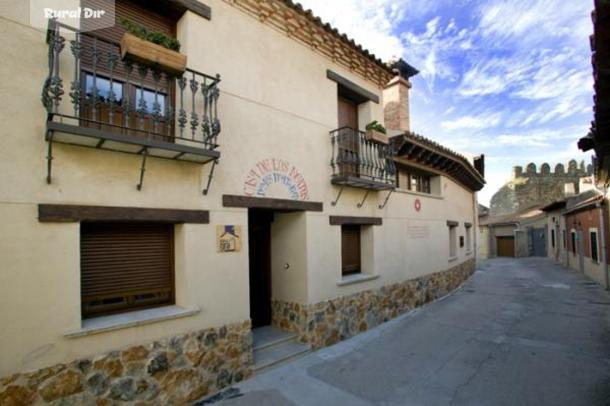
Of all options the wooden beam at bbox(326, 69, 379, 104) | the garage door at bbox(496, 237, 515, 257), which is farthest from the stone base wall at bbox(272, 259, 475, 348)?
the garage door at bbox(496, 237, 515, 257)

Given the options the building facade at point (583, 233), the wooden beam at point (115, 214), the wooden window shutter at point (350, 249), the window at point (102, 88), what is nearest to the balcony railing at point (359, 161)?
the wooden window shutter at point (350, 249)

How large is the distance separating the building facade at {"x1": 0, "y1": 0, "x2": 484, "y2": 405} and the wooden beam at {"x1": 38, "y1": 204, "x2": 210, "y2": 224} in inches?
0.6

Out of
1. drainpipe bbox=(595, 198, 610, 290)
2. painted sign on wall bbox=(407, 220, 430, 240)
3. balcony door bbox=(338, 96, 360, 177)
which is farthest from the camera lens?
drainpipe bbox=(595, 198, 610, 290)

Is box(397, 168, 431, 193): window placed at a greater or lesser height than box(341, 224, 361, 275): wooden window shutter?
greater

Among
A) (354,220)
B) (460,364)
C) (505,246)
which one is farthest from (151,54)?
(505,246)

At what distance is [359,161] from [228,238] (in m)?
3.72

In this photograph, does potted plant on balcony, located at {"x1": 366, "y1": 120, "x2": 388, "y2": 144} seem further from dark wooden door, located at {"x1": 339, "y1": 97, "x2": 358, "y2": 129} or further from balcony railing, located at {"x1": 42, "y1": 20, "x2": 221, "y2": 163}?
balcony railing, located at {"x1": 42, "y1": 20, "x2": 221, "y2": 163}

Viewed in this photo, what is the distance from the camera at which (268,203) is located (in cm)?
579

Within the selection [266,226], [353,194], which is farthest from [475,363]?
[266,226]

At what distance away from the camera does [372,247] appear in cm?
821

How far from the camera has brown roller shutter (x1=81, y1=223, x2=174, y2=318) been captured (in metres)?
4.05

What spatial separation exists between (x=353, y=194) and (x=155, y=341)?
510 cm

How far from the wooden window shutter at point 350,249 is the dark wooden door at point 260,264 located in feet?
6.26

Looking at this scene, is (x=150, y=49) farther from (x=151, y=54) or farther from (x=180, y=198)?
(x=180, y=198)
